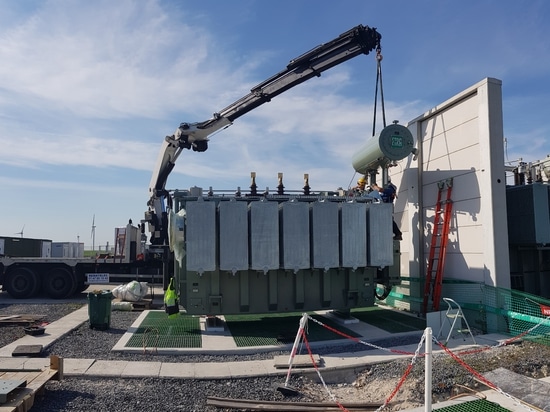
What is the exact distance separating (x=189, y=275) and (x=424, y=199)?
6.77 m

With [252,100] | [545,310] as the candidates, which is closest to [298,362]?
[545,310]

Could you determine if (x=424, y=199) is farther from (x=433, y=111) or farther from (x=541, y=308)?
(x=541, y=308)

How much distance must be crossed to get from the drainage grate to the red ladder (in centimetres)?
584

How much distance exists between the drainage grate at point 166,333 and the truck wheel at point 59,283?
A: 557 cm

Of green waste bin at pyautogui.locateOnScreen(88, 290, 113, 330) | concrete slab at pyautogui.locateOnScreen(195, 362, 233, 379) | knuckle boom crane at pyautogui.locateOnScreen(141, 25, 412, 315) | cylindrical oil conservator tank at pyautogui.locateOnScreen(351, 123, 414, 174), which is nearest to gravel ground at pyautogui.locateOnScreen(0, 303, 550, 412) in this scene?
concrete slab at pyautogui.locateOnScreen(195, 362, 233, 379)

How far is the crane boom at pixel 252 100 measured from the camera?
1162cm

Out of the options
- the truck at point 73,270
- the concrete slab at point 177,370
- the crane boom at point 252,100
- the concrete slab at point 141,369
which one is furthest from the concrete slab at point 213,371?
the truck at point 73,270

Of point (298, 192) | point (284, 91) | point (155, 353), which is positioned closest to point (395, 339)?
point (298, 192)

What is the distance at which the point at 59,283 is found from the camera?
16.0 m

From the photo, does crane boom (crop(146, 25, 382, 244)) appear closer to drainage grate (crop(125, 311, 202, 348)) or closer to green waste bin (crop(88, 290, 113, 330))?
drainage grate (crop(125, 311, 202, 348))

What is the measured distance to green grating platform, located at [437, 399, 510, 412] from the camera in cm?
556

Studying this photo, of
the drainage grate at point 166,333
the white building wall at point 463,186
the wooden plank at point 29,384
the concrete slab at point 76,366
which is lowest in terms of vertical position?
the concrete slab at point 76,366

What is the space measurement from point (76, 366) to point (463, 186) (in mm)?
9041

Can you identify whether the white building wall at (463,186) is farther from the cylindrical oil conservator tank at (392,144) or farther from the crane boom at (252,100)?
the crane boom at (252,100)
